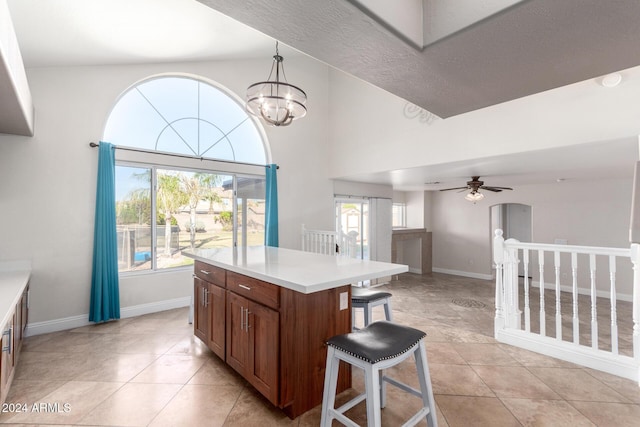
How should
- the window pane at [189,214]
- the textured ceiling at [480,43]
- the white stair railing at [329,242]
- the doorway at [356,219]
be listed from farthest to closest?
the doorway at [356,219], the white stair railing at [329,242], the window pane at [189,214], the textured ceiling at [480,43]

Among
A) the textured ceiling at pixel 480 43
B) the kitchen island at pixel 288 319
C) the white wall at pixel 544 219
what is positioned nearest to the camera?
the textured ceiling at pixel 480 43

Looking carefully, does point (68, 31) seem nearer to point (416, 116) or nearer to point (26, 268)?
point (26, 268)

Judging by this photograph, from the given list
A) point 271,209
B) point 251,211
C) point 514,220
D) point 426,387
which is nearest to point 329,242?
point 271,209

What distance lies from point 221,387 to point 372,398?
4.60ft

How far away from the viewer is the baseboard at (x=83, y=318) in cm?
324

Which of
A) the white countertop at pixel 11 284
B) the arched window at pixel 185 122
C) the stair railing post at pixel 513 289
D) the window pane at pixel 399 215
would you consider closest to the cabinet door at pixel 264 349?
the white countertop at pixel 11 284

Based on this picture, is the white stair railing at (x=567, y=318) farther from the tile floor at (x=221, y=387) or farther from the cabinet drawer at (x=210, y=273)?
the cabinet drawer at (x=210, y=273)

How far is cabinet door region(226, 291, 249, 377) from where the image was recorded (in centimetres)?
212

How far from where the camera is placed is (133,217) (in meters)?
3.92

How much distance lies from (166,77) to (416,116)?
12.0 ft

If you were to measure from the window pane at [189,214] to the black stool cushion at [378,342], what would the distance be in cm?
346

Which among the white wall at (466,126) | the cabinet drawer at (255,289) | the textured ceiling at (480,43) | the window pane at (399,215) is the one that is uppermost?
the white wall at (466,126)

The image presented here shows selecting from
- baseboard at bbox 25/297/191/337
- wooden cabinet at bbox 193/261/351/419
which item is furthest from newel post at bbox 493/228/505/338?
baseboard at bbox 25/297/191/337

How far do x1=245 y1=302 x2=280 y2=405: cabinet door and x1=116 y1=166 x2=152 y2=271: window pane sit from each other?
276 centimetres
